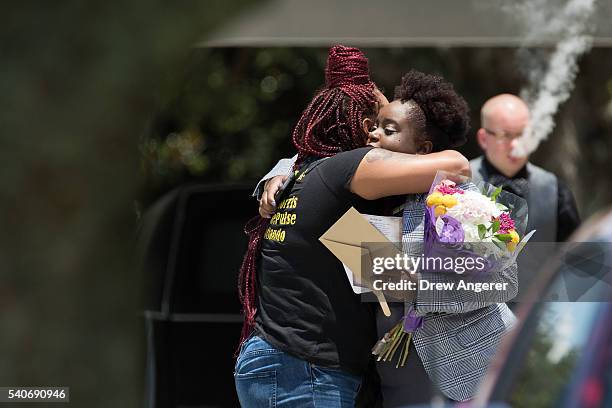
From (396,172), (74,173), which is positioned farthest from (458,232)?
(74,173)

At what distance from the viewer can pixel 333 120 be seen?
3.60 metres

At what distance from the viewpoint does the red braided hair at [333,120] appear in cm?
357

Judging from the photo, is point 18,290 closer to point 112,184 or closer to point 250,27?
point 112,184

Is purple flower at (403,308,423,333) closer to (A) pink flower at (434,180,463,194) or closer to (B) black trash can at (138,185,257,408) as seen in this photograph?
(A) pink flower at (434,180,463,194)

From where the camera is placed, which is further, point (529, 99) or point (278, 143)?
point (278, 143)

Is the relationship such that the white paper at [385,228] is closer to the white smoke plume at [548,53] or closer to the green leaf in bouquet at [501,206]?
the green leaf in bouquet at [501,206]

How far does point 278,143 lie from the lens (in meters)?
12.1

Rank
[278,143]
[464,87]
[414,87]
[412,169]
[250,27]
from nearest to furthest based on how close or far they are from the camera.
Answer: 1. [412,169]
2. [414,87]
3. [250,27]
4. [464,87]
5. [278,143]

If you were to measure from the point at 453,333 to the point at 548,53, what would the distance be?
3297 millimetres

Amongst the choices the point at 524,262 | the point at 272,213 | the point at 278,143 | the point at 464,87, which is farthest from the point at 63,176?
the point at 278,143

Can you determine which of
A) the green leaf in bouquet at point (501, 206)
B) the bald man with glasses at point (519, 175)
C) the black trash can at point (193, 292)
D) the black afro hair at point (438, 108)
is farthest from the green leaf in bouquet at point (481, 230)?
the black trash can at point (193, 292)

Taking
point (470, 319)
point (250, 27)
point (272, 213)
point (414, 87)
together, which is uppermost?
point (250, 27)

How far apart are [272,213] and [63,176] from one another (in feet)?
2.87

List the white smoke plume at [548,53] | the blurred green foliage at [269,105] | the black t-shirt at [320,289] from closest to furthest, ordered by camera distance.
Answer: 1. the black t-shirt at [320,289]
2. the white smoke plume at [548,53]
3. the blurred green foliage at [269,105]
